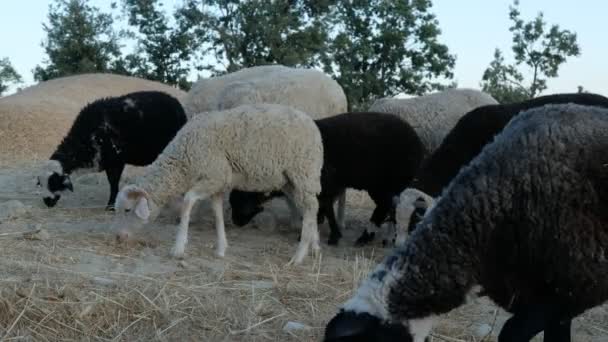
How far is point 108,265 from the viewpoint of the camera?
7055 mm

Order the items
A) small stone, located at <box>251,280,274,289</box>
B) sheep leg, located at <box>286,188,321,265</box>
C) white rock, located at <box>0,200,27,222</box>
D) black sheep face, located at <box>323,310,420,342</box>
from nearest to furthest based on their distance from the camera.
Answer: black sheep face, located at <box>323,310,420,342</box>
small stone, located at <box>251,280,274,289</box>
sheep leg, located at <box>286,188,321,265</box>
white rock, located at <box>0,200,27,222</box>

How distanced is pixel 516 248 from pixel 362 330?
34.7 inches

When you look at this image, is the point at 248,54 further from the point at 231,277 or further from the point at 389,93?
the point at 231,277

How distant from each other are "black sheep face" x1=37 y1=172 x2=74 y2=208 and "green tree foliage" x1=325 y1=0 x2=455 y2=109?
53.4ft

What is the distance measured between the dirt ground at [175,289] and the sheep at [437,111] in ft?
8.08

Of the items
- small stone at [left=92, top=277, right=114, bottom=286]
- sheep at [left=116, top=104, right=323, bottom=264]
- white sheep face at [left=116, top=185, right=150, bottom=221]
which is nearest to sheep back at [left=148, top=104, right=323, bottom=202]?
sheep at [left=116, top=104, right=323, bottom=264]

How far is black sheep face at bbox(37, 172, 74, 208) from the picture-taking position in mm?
10516

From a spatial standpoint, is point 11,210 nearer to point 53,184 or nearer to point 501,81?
point 53,184

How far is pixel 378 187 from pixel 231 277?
3.02 metres

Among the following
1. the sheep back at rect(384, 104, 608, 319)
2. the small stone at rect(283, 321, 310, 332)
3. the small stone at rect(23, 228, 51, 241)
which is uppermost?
the sheep back at rect(384, 104, 608, 319)

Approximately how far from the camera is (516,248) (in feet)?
12.2

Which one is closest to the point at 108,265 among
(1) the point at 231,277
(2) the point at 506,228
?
(1) the point at 231,277

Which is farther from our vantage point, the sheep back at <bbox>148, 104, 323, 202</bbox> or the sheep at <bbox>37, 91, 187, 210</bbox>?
the sheep at <bbox>37, 91, 187, 210</bbox>

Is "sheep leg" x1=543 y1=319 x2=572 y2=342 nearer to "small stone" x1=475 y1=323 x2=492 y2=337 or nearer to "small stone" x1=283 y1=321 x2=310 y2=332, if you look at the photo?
"small stone" x1=475 y1=323 x2=492 y2=337
